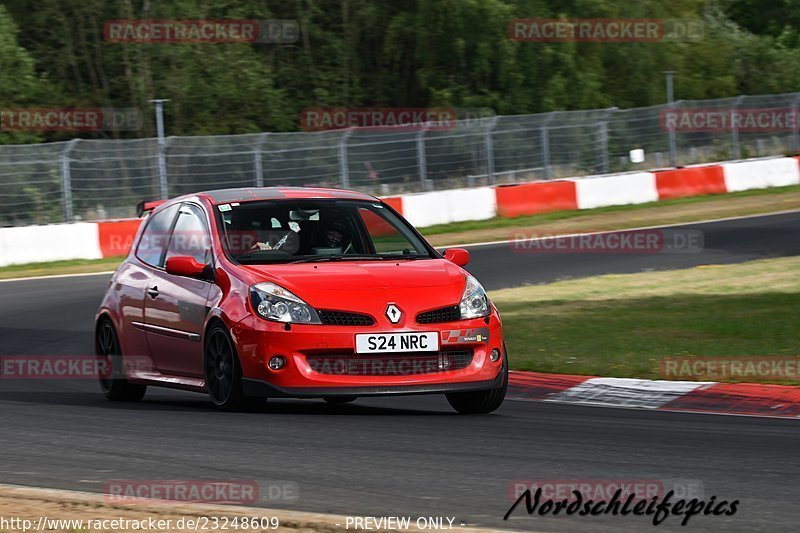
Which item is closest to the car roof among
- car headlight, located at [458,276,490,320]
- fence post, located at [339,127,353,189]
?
car headlight, located at [458,276,490,320]

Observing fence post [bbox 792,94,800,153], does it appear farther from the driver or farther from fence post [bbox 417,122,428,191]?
the driver

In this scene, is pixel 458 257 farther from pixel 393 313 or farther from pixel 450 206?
pixel 450 206

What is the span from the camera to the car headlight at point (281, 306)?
864 centimetres

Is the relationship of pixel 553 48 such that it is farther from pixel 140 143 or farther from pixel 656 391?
pixel 656 391

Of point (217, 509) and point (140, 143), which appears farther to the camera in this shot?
point (140, 143)

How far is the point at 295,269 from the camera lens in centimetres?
906

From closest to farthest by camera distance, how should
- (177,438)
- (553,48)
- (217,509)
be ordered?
(217,509)
(177,438)
(553,48)

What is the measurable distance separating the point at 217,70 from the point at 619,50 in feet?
37.7

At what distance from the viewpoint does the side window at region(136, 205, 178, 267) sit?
10352 mm

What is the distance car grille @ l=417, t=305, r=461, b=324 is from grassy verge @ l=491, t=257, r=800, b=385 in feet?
8.10

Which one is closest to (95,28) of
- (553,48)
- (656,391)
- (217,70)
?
(217,70)

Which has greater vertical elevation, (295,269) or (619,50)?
(619,50)

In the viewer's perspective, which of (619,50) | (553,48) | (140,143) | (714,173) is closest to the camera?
(140,143)

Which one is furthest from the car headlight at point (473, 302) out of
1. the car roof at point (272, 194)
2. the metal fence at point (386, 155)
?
the metal fence at point (386, 155)
